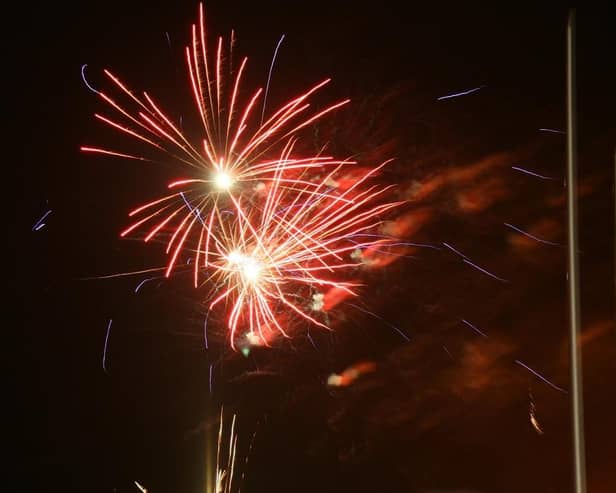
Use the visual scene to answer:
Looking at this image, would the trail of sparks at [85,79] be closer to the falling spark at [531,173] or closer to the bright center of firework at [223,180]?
the bright center of firework at [223,180]

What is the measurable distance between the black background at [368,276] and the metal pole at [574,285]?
9.11 feet

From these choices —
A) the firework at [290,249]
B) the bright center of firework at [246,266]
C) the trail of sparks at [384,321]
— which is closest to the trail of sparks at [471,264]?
the firework at [290,249]

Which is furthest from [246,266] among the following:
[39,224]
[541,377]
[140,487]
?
[541,377]

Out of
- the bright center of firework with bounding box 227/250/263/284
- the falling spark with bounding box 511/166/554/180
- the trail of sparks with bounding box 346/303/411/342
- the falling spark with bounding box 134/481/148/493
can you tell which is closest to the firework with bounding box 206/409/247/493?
the falling spark with bounding box 134/481/148/493

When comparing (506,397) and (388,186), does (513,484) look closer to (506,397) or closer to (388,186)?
(506,397)

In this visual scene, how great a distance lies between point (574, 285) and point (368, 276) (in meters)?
3.10

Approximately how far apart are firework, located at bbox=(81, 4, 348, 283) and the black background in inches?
7.0

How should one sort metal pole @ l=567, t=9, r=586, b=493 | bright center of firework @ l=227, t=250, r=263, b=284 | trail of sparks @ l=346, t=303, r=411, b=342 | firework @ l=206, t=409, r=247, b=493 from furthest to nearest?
firework @ l=206, t=409, r=247, b=493 → trail of sparks @ l=346, t=303, r=411, b=342 → bright center of firework @ l=227, t=250, r=263, b=284 → metal pole @ l=567, t=9, r=586, b=493

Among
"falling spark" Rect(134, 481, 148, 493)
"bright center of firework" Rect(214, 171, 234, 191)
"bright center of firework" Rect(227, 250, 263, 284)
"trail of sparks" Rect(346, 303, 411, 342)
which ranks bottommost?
"falling spark" Rect(134, 481, 148, 493)

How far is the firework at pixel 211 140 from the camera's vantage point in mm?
6043

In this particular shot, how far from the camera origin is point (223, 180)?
6047mm

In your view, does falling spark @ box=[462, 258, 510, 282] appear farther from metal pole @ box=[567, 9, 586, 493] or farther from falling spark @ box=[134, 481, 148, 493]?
falling spark @ box=[134, 481, 148, 493]

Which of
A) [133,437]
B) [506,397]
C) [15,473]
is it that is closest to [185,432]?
[133,437]

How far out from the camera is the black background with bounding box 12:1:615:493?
19.9 feet
